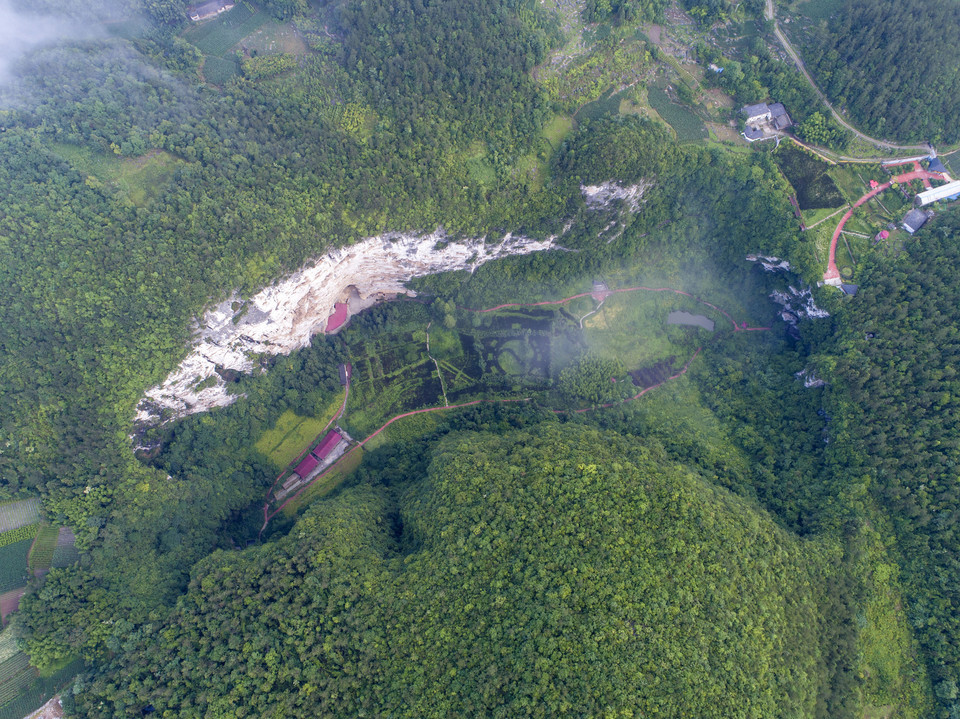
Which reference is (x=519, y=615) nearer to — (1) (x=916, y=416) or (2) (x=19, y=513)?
(1) (x=916, y=416)

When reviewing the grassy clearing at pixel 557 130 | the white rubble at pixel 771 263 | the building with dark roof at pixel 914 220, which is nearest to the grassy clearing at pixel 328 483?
the grassy clearing at pixel 557 130

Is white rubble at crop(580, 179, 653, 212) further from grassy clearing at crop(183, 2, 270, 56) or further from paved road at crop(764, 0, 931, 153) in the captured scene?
grassy clearing at crop(183, 2, 270, 56)

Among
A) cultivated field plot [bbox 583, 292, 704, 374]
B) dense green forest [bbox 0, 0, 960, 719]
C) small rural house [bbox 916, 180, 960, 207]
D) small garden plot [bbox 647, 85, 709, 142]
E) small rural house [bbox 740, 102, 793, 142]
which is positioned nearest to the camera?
dense green forest [bbox 0, 0, 960, 719]

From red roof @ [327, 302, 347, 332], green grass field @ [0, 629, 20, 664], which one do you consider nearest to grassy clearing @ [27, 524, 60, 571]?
green grass field @ [0, 629, 20, 664]

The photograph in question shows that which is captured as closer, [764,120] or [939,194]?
[939,194]

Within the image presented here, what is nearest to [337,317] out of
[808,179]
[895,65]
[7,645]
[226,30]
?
[226,30]
